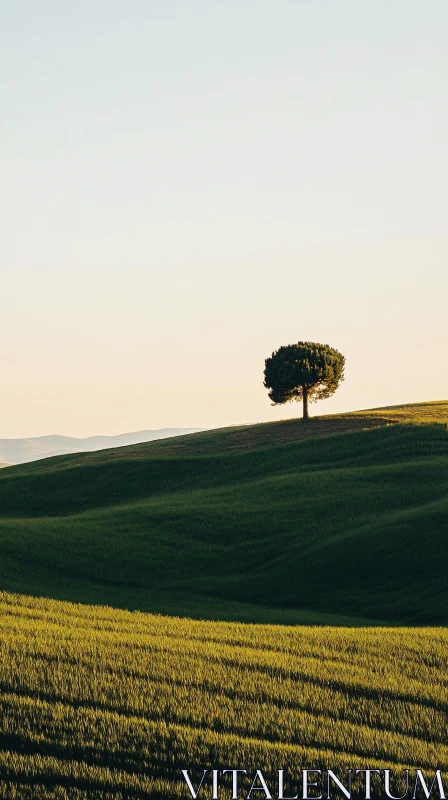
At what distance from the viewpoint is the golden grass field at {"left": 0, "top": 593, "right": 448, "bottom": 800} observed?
1173 centimetres

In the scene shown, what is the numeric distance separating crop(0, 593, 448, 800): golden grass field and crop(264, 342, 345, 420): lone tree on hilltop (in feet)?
202

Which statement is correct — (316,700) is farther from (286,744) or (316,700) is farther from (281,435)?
(281,435)

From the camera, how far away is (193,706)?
13914 millimetres

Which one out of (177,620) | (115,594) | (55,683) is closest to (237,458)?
(115,594)

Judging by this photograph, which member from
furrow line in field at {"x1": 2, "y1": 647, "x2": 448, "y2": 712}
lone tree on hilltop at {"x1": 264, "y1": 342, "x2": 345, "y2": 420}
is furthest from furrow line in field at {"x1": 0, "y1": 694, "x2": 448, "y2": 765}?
lone tree on hilltop at {"x1": 264, "y1": 342, "x2": 345, "y2": 420}

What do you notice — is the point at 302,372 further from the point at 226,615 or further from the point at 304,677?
the point at 304,677

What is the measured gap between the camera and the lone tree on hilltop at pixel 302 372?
81.8 metres

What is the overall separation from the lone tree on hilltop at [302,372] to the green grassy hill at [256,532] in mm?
16147

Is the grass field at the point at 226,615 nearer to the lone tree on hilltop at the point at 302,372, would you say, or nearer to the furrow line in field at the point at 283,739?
the furrow line in field at the point at 283,739

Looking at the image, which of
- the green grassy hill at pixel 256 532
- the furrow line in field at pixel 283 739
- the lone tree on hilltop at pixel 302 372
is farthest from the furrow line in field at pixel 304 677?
the lone tree on hilltop at pixel 302 372

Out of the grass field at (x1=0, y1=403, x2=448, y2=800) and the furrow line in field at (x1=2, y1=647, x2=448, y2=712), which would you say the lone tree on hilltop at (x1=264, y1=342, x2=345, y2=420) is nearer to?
the grass field at (x1=0, y1=403, x2=448, y2=800)

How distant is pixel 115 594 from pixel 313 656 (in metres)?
13.8

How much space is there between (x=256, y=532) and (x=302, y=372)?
43.0m

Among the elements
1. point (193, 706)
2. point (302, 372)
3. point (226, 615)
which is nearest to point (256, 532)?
point (226, 615)
